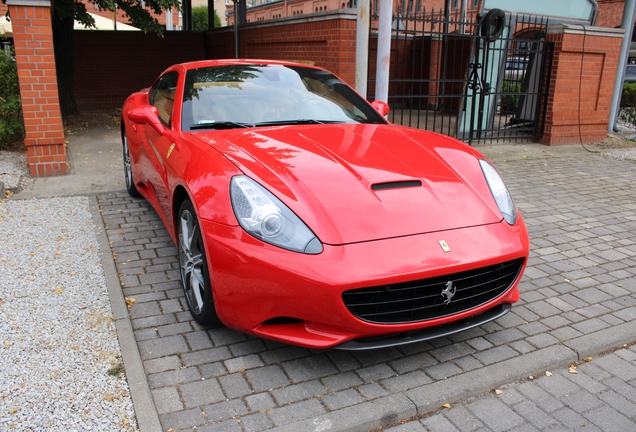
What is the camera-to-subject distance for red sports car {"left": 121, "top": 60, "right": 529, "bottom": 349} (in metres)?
2.60

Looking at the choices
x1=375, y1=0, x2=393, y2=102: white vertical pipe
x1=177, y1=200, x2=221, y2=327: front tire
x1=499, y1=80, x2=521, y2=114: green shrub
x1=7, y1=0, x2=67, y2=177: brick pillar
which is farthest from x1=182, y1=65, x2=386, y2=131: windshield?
x1=499, y1=80, x2=521, y2=114: green shrub

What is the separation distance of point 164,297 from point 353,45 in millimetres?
5972

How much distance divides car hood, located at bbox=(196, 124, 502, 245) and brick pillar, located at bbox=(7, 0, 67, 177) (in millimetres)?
3874

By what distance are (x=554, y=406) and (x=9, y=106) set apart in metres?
7.41

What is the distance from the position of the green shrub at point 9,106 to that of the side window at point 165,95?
3.21m

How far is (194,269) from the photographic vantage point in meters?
3.27

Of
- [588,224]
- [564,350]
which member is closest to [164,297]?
[564,350]

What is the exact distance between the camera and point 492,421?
254cm

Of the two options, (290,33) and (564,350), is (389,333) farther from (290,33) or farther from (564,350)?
(290,33)

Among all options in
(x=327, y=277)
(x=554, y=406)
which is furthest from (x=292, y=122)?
(x=554, y=406)

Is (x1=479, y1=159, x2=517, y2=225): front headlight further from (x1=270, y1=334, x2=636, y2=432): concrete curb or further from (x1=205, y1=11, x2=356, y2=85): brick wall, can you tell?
(x1=205, y1=11, x2=356, y2=85): brick wall

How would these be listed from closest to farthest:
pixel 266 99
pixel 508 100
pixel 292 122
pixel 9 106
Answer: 1. pixel 292 122
2. pixel 266 99
3. pixel 9 106
4. pixel 508 100

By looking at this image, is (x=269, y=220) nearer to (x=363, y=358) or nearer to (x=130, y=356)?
(x=363, y=358)

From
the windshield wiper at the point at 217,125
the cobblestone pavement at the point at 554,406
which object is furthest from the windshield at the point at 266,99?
the cobblestone pavement at the point at 554,406
